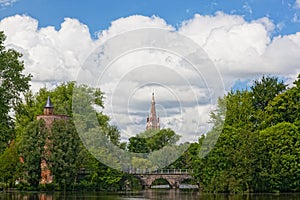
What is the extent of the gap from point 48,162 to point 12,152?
5.00m

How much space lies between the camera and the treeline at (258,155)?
46438 mm

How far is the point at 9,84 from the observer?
32875 millimetres

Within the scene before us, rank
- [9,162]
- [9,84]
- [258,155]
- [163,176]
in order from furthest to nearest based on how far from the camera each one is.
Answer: [163,176] < [9,162] < [258,155] < [9,84]

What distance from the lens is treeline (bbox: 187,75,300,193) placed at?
46.4 meters

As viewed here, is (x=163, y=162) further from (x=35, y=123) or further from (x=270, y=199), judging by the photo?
(x=270, y=199)

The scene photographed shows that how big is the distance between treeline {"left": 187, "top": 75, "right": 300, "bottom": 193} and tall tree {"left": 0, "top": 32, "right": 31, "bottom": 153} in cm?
2014

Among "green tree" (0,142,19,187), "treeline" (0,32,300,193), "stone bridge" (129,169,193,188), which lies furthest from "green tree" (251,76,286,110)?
"green tree" (0,142,19,187)

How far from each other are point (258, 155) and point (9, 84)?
75.3 feet

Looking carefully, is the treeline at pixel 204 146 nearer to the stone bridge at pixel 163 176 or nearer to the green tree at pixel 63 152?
the green tree at pixel 63 152

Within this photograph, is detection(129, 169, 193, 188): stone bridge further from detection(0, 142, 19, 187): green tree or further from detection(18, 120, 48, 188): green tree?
detection(18, 120, 48, 188): green tree

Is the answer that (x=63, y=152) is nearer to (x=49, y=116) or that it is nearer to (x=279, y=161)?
(x=49, y=116)

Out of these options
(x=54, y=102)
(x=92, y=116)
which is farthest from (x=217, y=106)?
(x=54, y=102)

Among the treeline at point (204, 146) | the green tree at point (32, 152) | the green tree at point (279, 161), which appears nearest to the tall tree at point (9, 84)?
the treeline at point (204, 146)

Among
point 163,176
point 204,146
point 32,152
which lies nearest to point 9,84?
point 32,152
